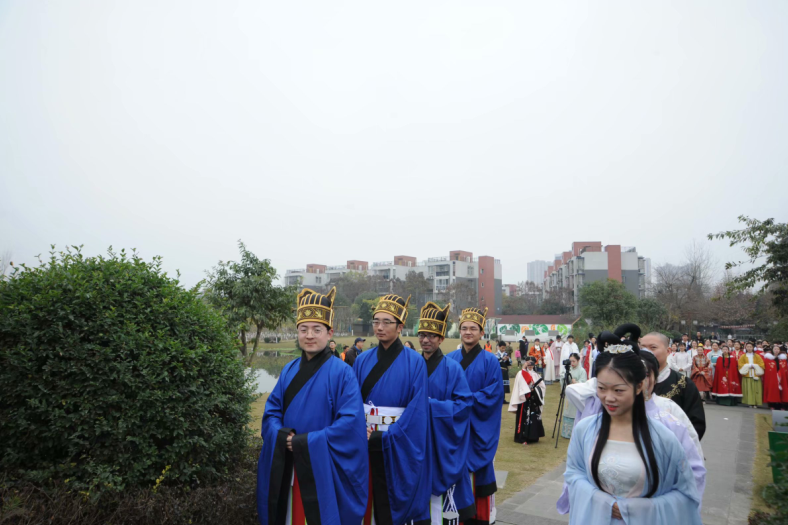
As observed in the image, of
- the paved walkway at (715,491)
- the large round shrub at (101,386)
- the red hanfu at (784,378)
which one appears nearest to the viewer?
the large round shrub at (101,386)

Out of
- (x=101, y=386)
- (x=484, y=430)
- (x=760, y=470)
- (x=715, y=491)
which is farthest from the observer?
(x=760, y=470)

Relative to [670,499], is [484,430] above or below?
below

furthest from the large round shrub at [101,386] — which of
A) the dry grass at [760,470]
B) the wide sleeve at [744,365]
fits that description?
the wide sleeve at [744,365]

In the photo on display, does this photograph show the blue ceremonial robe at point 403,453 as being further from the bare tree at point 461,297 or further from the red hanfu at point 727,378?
the bare tree at point 461,297

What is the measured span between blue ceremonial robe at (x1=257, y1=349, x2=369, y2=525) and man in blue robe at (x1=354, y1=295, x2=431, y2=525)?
0.25 m

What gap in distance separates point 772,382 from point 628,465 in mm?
13824

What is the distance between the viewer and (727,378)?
13.8 m

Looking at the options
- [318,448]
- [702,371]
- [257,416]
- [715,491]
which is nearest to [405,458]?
[318,448]

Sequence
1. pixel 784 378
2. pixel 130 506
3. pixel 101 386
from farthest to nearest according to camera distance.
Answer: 1. pixel 784 378
2. pixel 101 386
3. pixel 130 506

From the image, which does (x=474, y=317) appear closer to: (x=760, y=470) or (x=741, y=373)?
(x=760, y=470)

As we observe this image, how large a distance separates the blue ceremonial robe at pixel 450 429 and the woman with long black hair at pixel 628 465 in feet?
5.47

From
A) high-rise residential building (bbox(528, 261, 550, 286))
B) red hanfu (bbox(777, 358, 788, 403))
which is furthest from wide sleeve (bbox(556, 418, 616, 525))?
high-rise residential building (bbox(528, 261, 550, 286))

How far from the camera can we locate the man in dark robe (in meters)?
3.79

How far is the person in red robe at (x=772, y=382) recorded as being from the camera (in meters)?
12.8
